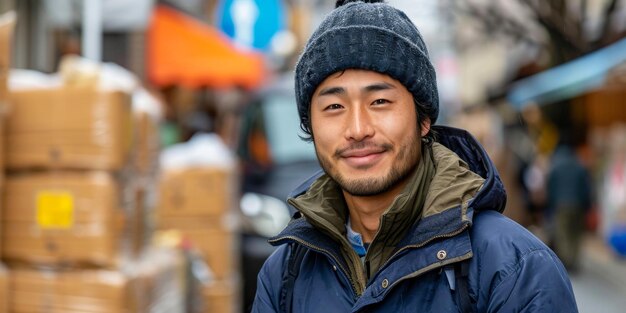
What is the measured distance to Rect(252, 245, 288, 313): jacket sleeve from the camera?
254cm

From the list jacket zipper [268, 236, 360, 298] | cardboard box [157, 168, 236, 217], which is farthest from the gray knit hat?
cardboard box [157, 168, 236, 217]

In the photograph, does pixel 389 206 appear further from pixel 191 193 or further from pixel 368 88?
pixel 191 193

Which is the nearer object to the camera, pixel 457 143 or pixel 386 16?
pixel 386 16

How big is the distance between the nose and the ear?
0.19 metres

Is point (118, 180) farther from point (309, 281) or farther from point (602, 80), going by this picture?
point (602, 80)

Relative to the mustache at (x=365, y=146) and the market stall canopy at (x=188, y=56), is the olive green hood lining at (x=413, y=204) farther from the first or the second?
the market stall canopy at (x=188, y=56)

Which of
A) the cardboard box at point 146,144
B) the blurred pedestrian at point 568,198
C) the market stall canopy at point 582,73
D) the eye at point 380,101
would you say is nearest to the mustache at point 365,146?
the eye at point 380,101

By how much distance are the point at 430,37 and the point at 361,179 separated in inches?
1550

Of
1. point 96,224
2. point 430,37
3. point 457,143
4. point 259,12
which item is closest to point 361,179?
point 457,143

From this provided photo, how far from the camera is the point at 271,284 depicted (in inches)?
102

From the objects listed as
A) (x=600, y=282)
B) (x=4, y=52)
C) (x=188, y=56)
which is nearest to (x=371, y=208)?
(x=4, y=52)

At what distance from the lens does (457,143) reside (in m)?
2.67

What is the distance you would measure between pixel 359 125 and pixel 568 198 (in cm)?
1252

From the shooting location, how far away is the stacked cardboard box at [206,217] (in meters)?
7.31
